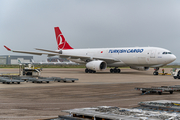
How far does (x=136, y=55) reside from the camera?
120 feet

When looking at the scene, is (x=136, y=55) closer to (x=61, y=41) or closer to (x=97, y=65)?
(x=97, y=65)

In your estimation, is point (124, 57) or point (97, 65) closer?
point (97, 65)

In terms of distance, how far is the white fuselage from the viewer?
3456 cm

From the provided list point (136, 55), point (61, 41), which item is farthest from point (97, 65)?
point (61, 41)

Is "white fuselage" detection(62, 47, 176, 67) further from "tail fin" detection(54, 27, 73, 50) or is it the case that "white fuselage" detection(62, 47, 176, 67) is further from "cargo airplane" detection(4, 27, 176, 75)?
"tail fin" detection(54, 27, 73, 50)

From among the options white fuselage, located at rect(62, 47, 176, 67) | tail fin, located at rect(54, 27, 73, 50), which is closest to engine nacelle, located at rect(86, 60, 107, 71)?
white fuselage, located at rect(62, 47, 176, 67)

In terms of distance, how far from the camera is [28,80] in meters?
23.4

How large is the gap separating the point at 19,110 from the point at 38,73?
21362mm

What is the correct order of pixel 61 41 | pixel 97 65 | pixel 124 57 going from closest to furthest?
1. pixel 97 65
2. pixel 124 57
3. pixel 61 41

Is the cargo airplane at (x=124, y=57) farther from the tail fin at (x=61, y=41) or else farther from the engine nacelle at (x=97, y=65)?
the tail fin at (x=61, y=41)

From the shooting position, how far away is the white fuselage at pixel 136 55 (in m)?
34.6

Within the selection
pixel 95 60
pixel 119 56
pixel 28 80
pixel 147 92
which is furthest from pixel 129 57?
pixel 147 92

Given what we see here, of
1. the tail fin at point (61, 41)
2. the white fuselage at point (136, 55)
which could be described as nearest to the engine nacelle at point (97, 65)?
the white fuselage at point (136, 55)

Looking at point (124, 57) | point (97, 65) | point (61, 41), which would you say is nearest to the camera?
point (97, 65)
